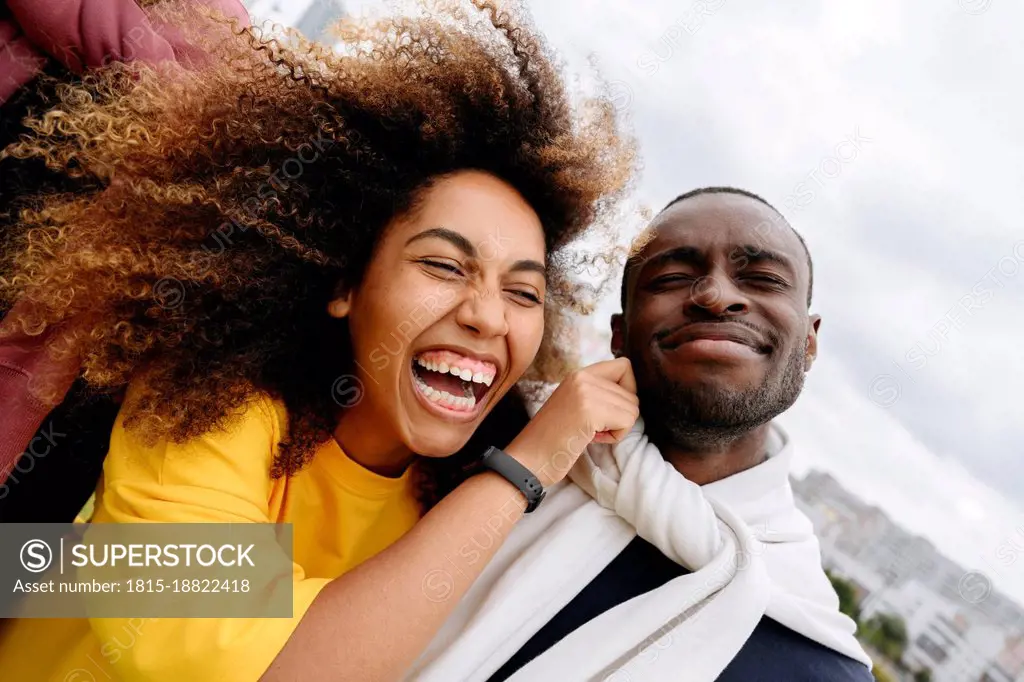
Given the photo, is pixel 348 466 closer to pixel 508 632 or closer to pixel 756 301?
pixel 508 632

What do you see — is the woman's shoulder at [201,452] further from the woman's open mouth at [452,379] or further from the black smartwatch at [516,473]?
the black smartwatch at [516,473]

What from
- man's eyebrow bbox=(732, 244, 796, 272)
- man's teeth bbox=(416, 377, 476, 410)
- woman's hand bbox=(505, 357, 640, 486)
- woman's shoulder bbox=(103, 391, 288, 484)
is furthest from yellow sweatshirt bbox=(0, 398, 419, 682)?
man's eyebrow bbox=(732, 244, 796, 272)

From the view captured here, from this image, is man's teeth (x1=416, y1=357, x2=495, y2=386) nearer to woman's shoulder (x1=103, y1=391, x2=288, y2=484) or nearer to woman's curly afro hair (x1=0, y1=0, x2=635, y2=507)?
woman's curly afro hair (x1=0, y1=0, x2=635, y2=507)

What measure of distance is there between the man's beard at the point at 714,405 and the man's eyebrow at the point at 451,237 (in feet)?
2.63

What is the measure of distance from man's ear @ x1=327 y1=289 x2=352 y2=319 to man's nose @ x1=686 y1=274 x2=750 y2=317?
3.43 feet

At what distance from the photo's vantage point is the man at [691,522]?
174cm

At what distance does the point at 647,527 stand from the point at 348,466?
0.85 m

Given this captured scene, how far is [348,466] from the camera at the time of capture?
181cm

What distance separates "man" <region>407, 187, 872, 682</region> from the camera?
5.72 feet

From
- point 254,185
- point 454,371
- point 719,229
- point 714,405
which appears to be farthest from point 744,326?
point 254,185

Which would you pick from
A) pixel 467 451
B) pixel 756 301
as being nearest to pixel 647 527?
pixel 467 451

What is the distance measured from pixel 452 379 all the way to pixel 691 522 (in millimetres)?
770

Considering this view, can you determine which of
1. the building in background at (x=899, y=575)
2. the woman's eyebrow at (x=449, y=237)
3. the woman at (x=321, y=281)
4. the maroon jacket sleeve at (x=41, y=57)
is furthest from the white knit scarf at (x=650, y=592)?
the building in background at (x=899, y=575)

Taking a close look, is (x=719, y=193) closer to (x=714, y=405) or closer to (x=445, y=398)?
(x=714, y=405)
